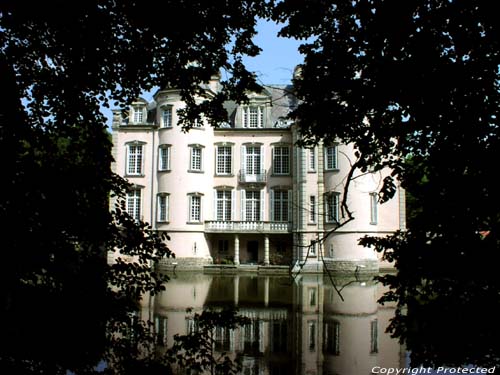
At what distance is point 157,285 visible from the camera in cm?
496

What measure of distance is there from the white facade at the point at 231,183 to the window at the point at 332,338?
56.7 feet

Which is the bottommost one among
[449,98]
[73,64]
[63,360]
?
[63,360]

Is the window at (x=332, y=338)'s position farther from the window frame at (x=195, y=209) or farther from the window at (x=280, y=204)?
the window frame at (x=195, y=209)

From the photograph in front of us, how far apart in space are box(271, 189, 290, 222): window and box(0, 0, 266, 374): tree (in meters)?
24.9

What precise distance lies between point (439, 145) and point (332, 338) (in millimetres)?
6288

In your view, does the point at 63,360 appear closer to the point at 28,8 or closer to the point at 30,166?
the point at 30,166

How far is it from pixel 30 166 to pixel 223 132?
26.7 meters

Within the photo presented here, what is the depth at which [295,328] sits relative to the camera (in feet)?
34.5

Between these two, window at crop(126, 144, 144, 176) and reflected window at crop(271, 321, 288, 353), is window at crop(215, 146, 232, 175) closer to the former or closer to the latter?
window at crop(126, 144, 144, 176)

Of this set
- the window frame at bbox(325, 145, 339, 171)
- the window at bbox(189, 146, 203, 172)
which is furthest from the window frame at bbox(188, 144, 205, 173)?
the window frame at bbox(325, 145, 339, 171)

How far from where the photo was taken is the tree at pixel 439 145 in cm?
401

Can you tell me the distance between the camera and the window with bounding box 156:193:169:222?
29.7 m

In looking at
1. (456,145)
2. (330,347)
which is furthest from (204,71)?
(330,347)

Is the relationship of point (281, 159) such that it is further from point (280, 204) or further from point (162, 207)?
point (162, 207)
